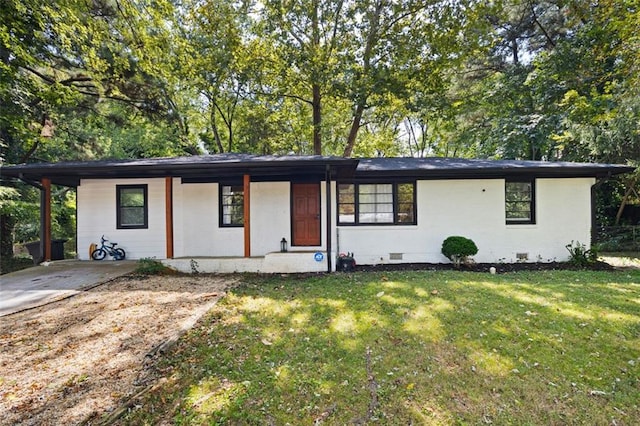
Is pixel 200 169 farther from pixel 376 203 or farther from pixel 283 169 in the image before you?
pixel 376 203

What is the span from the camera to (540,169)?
25.3ft

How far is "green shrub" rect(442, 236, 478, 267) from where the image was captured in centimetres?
762

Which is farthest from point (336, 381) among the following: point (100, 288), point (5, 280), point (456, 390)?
point (5, 280)

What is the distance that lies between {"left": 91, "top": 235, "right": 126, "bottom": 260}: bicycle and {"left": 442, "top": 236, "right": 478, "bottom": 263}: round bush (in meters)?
9.01

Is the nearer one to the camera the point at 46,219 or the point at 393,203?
the point at 46,219

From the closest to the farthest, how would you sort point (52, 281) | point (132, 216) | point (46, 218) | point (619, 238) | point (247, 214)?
point (52, 281), point (247, 214), point (46, 218), point (132, 216), point (619, 238)

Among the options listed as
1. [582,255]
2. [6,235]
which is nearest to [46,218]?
[6,235]

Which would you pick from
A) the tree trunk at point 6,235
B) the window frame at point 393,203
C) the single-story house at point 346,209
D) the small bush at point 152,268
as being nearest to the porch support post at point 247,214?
the single-story house at point 346,209

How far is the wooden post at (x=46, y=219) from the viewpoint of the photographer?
7879 millimetres

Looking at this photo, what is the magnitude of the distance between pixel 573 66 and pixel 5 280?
16.5m

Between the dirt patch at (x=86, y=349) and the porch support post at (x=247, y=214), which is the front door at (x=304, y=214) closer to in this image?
the porch support post at (x=247, y=214)

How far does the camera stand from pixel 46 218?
7.93 m

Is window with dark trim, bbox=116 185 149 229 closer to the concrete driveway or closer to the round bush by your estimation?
the concrete driveway

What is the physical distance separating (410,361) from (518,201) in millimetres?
7283
